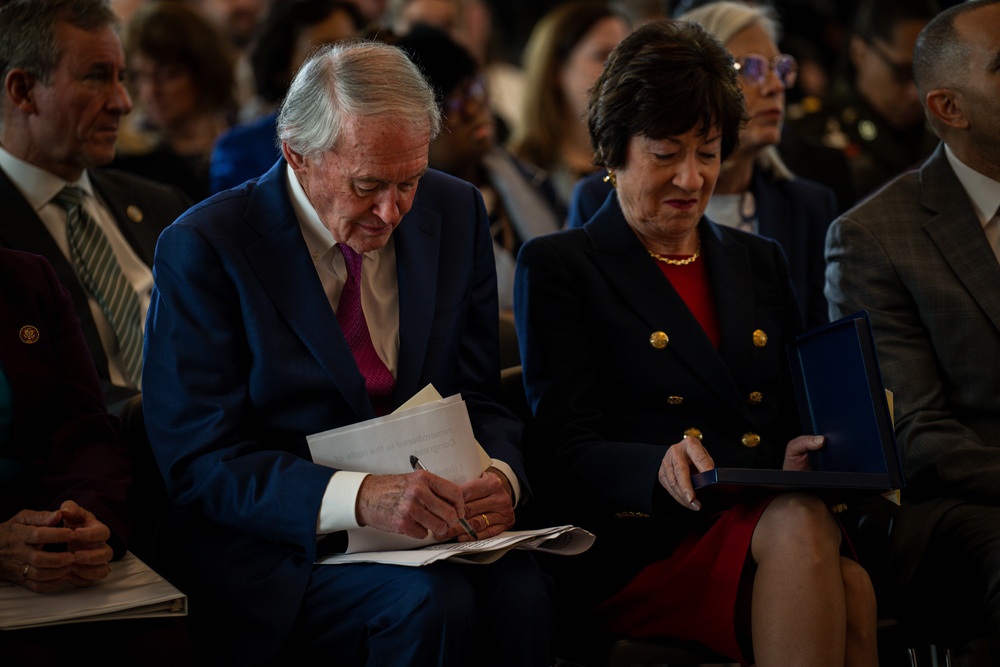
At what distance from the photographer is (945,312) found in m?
2.97

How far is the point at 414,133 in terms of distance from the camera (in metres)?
2.52

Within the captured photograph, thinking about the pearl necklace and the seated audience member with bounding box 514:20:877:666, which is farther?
the pearl necklace

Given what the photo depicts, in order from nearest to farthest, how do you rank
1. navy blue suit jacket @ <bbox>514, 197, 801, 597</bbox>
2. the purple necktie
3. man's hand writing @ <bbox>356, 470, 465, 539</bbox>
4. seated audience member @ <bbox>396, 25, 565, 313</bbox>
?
man's hand writing @ <bbox>356, 470, 465, 539</bbox> < the purple necktie < navy blue suit jacket @ <bbox>514, 197, 801, 597</bbox> < seated audience member @ <bbox>396, 25, 565, 313</bbox>

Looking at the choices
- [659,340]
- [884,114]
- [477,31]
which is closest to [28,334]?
[659,340]

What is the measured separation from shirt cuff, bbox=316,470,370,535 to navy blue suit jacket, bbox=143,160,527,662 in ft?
0.06

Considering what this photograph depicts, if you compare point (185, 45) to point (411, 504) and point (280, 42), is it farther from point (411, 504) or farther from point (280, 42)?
point (411, 504)

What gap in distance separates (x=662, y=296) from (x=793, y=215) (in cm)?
120

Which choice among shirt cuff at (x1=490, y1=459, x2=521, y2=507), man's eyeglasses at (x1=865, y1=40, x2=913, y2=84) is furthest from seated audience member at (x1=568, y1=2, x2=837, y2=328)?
man's eyeglasses at (x1=865, y1=40, x2=913, y2=84)

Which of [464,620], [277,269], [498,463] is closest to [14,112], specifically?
[277,269]

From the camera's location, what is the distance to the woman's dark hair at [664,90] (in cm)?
275

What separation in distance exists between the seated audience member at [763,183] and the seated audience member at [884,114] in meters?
1.33

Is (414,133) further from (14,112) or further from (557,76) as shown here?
(557,76)

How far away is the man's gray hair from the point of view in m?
2.48

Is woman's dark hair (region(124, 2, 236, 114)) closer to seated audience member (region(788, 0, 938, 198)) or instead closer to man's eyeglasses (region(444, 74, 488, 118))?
man's eyeglasses (region(444, 74, 488, 118))
